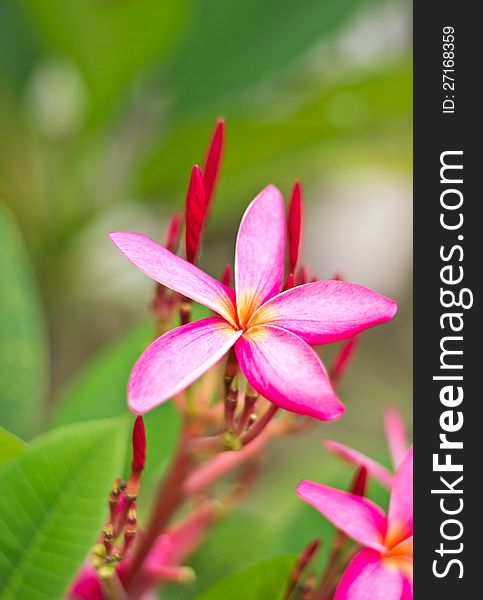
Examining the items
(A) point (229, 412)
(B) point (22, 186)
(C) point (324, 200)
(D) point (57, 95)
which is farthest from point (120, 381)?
(C) point (324, 200)

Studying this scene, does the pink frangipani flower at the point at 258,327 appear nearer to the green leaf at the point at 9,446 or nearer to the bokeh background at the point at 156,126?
the green leaf at the point at 9,446

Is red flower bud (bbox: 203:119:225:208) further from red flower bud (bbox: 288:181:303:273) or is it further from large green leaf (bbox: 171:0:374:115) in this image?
large green leaf (bbox: 171:0:374:115)

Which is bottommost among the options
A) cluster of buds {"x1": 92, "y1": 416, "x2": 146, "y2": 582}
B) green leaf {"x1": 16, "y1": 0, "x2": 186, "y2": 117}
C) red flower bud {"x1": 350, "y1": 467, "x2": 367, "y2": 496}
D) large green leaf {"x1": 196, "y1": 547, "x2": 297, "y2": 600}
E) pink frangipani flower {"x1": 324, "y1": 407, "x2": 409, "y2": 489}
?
large green leaf {"x1": 196, "y1": 547, "x2": 297, "y2": 600}

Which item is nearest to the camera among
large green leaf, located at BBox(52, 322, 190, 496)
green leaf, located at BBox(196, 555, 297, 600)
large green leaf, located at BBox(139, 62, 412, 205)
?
green leaf, located at BBox(196, 555, 297, 600)

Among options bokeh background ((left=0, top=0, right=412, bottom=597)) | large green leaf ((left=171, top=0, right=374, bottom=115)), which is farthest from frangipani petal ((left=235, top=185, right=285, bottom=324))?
large green leaf ((left=171, top=0, right=374, bottom=115))

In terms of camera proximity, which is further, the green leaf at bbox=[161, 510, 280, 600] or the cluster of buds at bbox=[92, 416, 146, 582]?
the green leaf at bbox=[161, 510, 280, 600]

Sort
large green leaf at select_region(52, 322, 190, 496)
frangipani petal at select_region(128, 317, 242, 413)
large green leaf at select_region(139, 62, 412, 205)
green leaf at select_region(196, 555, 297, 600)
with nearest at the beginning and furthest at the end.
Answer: frangipani petal at select_region(128, 317, 242, 413)
green leaf at select_region(196, 555, 297, 600)
large green leaf at select_region(52, 322, 190, 496)
large green leaf at select_region(139, 62, 412, 205)

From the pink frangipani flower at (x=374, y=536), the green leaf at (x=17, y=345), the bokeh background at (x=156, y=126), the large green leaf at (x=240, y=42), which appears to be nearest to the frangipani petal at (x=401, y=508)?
the pink frangipani flower at (x=374, y=536)

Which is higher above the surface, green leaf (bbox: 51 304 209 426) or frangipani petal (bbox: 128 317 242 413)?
green leaf (bbox: 51 304 209 426)
